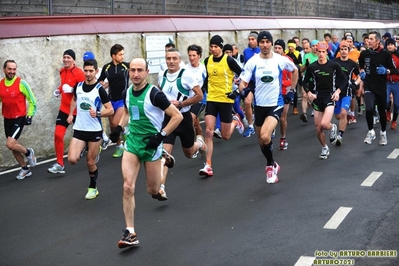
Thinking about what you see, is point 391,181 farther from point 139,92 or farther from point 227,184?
point 139,92

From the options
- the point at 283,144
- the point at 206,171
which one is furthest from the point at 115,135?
the point at 283,144

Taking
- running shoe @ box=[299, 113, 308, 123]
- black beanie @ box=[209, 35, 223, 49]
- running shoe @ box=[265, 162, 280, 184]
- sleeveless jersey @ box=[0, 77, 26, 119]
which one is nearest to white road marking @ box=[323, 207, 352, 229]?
running shoe @ box=[265, 162, 280, 184]

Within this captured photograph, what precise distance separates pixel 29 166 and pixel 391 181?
6.13m

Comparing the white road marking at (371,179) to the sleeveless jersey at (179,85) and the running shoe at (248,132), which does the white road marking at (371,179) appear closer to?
the sleeveless jersey at (179,85)

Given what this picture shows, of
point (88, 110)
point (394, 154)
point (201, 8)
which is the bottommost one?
point (394, 154)

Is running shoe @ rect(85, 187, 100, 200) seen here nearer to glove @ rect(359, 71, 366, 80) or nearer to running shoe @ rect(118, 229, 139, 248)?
running shoe @ rect(118, 229, 139, 248)

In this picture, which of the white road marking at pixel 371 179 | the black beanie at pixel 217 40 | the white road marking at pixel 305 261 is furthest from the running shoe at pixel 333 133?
the white road marking at pixel 305 261

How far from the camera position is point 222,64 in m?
13.1

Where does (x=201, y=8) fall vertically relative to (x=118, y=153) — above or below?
above

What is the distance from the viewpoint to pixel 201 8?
22.8 meters

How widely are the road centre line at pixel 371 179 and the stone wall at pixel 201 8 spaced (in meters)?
7.79

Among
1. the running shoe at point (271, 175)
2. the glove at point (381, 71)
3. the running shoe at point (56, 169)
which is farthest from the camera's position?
the glove at point (381, 71)

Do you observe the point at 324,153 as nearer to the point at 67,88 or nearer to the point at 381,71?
the point at 381,71

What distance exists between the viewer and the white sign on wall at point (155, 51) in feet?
60.0
